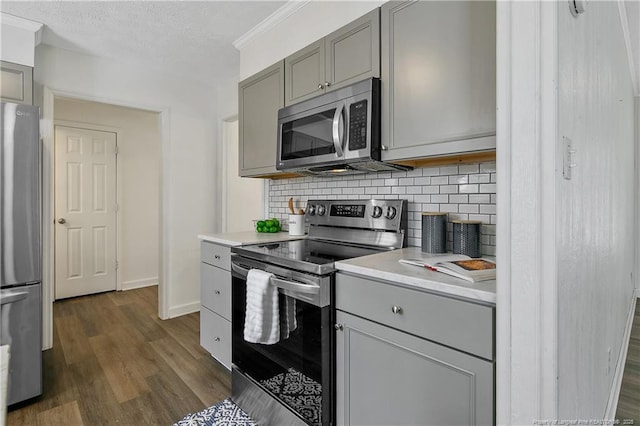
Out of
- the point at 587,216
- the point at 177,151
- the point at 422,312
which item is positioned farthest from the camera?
the point at 177,151

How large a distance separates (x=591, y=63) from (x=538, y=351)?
3.82 feet

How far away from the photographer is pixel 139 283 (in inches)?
180

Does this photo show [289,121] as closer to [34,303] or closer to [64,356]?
[34,303]

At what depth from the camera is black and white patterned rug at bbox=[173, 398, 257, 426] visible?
1.79 metres

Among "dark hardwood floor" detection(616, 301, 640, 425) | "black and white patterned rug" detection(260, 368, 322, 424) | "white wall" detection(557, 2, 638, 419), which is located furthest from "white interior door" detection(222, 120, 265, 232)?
"dark hardwood floor" detection(616, 301, 640, 425)

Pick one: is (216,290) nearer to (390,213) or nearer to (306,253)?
(306,253)

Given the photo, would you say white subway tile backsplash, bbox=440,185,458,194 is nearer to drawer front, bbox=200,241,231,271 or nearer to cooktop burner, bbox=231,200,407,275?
cooktop burner, bbox=231,200,407,275

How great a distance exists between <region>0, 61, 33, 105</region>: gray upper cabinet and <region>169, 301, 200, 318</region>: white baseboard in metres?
2.13

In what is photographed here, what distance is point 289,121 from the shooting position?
210cm

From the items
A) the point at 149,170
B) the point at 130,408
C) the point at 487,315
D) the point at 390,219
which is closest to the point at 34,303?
the point at 130,408

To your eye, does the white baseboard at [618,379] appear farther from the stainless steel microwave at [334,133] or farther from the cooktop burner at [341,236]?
the stainless steel microwave at [334,133]

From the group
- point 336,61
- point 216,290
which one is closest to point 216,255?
point 216,290

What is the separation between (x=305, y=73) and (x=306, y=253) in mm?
1086

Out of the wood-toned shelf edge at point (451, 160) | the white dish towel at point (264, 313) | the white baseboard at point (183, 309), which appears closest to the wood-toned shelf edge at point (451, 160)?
the wood-toned shelf edge at point (451, 160)
